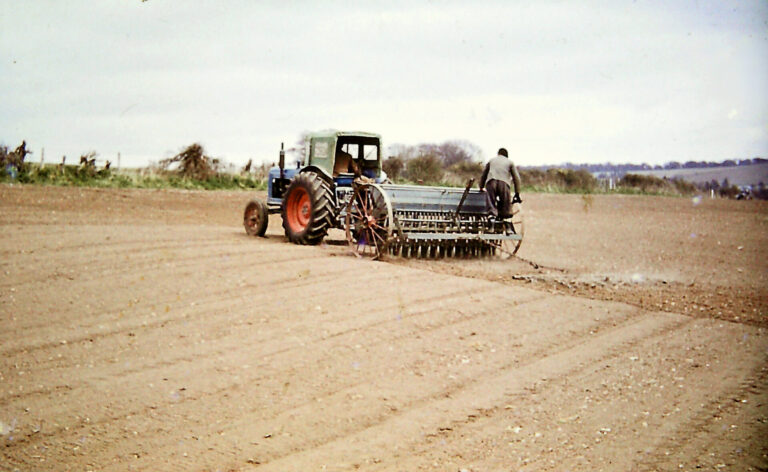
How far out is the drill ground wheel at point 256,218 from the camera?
14.4 meters

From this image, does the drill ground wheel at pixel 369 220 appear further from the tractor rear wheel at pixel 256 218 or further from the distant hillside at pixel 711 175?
the distant hillside at pixel 711 175

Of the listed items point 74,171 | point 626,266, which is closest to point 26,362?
point 626,266

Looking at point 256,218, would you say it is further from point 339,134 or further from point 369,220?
point 369,220

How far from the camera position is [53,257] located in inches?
418

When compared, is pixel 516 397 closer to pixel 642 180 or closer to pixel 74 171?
pixel 74 171

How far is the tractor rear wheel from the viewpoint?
47.4 feet

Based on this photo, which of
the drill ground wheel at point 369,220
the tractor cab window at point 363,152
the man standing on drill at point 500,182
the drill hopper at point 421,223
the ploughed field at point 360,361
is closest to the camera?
the ploughed field at point 360,361

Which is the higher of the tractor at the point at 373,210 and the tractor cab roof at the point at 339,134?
the tractor cab roof at the point at 339,134

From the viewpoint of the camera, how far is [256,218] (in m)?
14.7

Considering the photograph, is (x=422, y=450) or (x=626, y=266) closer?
(x=422, y=450)

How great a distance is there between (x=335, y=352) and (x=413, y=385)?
1.00 m

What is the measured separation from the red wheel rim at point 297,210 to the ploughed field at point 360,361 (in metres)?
1.03

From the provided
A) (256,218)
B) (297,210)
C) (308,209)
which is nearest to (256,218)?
A: (256,218)

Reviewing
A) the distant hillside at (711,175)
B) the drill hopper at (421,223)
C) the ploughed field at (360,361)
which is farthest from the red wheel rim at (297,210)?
the distant hillside at (711,175)
